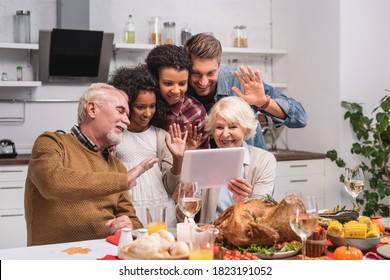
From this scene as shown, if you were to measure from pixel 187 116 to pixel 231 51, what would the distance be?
2.62 m

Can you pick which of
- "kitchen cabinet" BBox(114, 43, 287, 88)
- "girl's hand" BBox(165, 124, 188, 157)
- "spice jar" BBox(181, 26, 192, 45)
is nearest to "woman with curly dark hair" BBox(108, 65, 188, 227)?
"girl's hand" BBox(165, 124, 188, 157)

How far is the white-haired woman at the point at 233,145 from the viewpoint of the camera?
2.74 m

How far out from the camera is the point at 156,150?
2.90 m

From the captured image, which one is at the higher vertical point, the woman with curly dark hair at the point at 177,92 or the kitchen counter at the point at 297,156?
the woman with curly dark hair at the point at 177,92

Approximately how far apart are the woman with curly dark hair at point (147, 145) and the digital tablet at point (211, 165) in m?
0.39

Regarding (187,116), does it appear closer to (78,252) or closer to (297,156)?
(78,252)

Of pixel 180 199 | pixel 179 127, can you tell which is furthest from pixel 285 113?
pixel 180 199

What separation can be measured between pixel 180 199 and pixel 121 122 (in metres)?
0.68

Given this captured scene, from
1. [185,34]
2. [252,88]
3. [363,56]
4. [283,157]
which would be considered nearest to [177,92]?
[252,88]

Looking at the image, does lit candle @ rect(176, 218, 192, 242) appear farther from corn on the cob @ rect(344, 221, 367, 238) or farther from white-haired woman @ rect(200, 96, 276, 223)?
white-haired woman @ rect(200, 96, 276, 223)

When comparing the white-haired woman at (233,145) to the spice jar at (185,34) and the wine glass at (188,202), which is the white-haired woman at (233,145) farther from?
the spice jar at (185,34)

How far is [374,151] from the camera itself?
4.79 meters

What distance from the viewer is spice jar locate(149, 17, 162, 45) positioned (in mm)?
5234

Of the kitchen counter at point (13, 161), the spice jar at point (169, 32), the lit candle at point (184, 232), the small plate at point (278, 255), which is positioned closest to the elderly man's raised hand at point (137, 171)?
the lit candle at point (184, 232)
